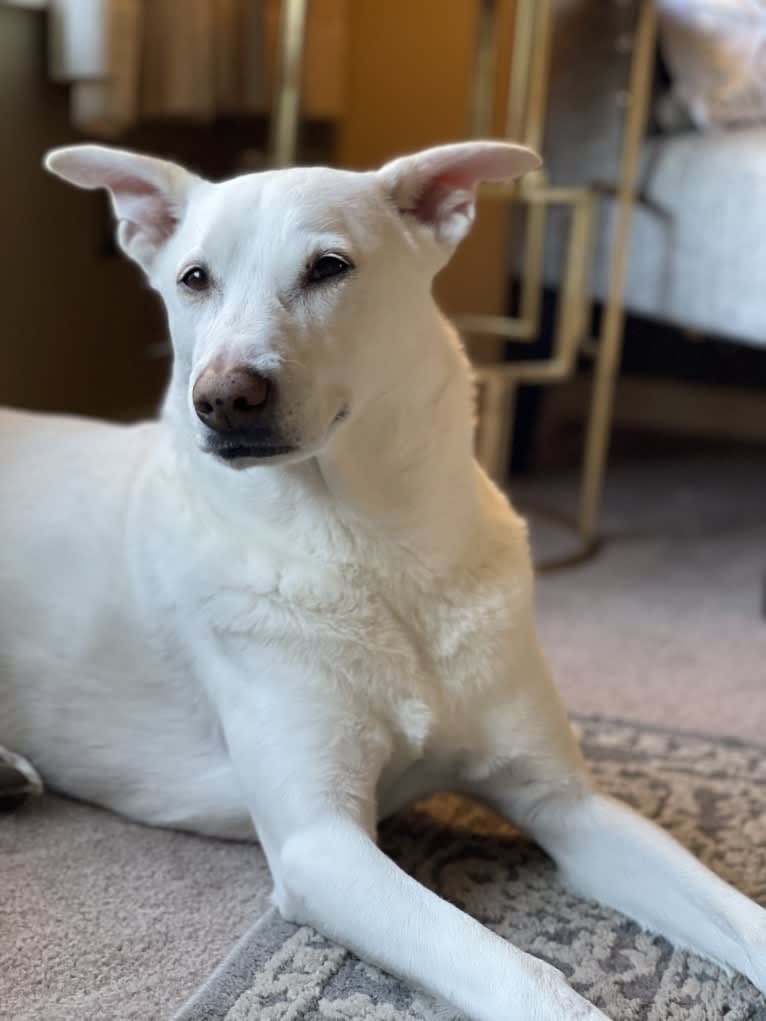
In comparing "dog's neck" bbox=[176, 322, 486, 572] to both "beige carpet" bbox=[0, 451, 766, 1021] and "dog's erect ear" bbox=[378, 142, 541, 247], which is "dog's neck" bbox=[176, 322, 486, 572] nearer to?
"dog's erect ear" bbox=[378, 142, 541, 247]

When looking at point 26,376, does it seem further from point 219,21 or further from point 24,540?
point 24,540

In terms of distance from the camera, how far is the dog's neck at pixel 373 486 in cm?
135

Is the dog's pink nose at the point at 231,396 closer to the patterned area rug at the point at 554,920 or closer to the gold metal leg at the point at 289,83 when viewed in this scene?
the patterned area rug at the point at 554,920

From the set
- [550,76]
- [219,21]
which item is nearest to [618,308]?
[550,76]

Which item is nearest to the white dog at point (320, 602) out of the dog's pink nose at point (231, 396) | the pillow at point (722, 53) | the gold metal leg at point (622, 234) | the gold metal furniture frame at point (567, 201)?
the dog's pink nose at point (231, 396)

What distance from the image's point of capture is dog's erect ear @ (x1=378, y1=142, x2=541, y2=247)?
54.5 inches

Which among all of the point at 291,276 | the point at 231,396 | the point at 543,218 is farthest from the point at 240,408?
the point at 543,218

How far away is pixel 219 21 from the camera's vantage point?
295 cm

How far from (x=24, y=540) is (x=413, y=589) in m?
0.51

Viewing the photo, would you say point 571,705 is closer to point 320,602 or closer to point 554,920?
point 554,920

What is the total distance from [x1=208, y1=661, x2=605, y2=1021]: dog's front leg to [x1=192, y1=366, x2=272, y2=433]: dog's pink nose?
0.30 metres

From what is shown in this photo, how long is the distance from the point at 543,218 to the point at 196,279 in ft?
6.17

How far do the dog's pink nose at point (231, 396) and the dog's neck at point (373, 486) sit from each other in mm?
140

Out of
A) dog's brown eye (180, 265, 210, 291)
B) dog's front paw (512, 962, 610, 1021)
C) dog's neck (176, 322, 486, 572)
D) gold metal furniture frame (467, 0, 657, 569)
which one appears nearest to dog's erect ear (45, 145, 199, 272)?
dog's brown eye (180, 265, 210, 291)
